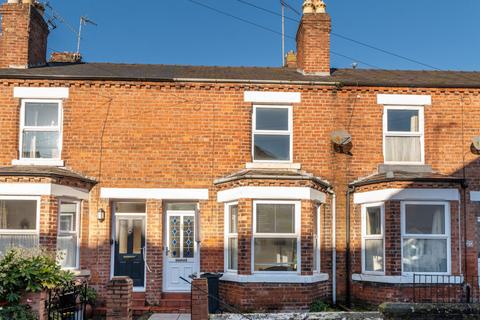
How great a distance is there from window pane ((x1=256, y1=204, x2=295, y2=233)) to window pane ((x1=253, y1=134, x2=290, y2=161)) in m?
1.62

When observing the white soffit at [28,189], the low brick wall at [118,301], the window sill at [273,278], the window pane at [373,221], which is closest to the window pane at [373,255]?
the window pane at [373,221]

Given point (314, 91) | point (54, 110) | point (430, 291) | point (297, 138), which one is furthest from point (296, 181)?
point (54, 110)

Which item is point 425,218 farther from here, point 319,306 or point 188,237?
point 188,237

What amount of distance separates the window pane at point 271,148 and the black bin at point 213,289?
3.32m

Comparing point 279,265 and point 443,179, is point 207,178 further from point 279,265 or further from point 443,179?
point 443,179

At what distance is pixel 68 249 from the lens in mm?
13930

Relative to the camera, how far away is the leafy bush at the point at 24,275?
31.7 feet

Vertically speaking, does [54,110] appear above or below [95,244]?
above

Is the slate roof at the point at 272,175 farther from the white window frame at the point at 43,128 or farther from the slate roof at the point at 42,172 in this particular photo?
the white window frame at the point at 43,128

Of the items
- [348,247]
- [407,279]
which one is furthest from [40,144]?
[407,279]

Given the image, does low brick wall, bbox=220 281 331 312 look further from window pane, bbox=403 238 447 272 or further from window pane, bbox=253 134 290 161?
window pane, bbox=253 134 290 161

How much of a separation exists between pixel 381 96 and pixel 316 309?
5859 mm

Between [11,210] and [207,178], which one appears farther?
[207,178]

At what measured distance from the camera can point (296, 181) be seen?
13797 millimetres
